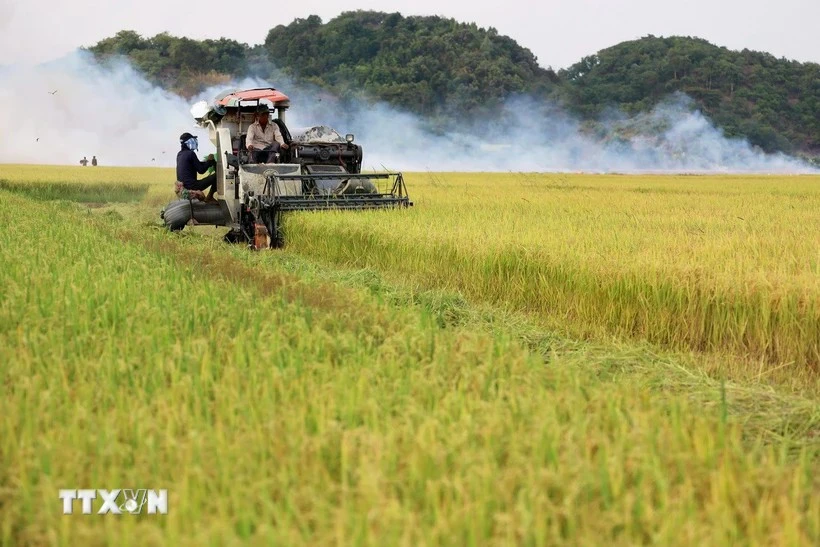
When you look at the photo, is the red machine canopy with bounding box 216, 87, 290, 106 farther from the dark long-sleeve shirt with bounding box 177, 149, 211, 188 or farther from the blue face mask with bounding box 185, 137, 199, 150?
the dark long-sleeve shirt with bounding box 177, 149, 211, 188

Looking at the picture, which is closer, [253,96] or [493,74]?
[253,96]

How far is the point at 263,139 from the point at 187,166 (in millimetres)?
1076

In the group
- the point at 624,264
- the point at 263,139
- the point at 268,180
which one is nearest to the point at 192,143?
the point at 263,139

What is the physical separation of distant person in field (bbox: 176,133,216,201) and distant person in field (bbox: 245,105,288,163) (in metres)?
0.78

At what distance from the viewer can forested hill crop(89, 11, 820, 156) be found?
200 ft

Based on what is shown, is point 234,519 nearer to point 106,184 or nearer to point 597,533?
point 597,533

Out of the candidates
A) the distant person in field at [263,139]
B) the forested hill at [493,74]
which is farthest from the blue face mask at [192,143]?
the forested hill at [493,74]

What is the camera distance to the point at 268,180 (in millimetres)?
11711

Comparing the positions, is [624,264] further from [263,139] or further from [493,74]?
[493,74]

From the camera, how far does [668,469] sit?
303cm

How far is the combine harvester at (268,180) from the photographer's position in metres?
11.8

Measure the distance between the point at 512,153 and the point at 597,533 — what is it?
59.8 metres

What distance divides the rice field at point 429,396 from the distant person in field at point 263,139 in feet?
12.2

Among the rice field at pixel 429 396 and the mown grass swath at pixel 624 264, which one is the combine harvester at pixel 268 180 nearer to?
the mown grass swath at pixel 624 264
